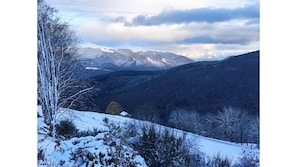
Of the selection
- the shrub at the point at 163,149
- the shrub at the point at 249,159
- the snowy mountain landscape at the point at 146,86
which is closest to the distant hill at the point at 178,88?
Answer: the snowy mountain landscape at the point at 146,86

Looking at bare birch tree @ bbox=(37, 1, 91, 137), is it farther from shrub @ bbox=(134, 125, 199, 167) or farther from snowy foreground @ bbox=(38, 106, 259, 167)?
shrub @ bbox=(134, 125, 199, 167)

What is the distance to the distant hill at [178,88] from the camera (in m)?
2.41

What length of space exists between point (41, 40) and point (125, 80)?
1.75 feet

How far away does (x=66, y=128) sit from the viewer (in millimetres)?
2605

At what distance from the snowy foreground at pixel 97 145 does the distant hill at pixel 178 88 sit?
3.2 inches

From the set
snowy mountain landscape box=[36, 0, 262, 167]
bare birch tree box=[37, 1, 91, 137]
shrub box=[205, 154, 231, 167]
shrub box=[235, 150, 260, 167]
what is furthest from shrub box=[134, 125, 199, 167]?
bare birch tree box=[37, 1, 91, 137]

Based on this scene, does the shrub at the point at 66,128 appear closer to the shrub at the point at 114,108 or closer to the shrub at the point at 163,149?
the shrub at the point at 114,108

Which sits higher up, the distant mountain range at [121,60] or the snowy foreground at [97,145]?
the distant mountain range at [121,60]

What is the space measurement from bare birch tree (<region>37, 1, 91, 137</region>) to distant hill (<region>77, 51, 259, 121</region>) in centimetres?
15

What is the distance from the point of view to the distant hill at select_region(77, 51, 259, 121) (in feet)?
7.91

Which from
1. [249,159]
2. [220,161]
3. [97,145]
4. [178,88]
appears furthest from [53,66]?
[249,159]

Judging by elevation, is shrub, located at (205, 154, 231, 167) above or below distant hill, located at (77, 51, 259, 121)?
below

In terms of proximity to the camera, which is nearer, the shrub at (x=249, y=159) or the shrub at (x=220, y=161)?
the shrub at (x=249, y=159)
